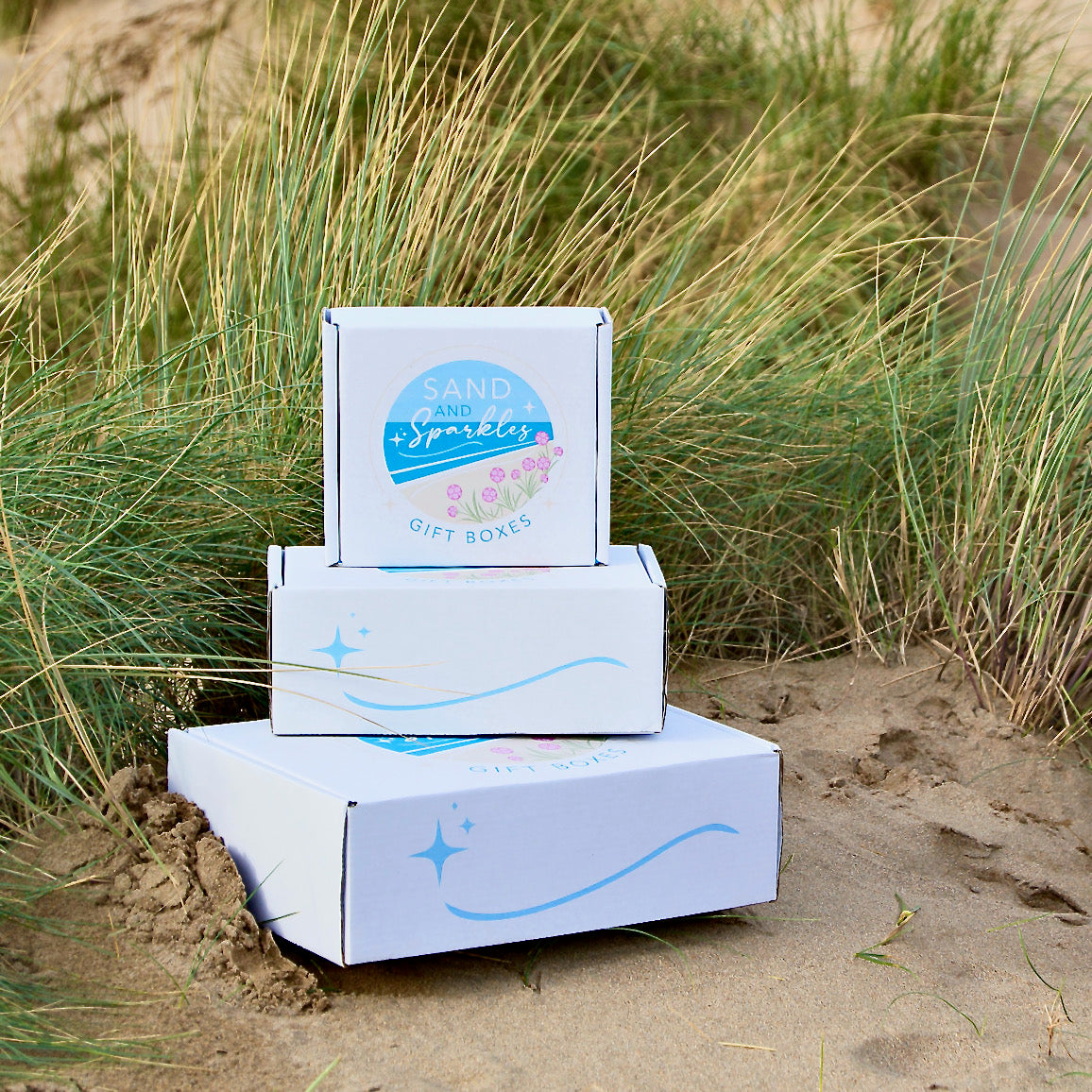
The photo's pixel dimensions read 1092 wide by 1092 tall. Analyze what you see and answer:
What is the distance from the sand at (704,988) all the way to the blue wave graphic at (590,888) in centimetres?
7

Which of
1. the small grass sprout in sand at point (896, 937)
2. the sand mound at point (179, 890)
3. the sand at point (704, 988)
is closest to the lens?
the sand at point (704, 988)

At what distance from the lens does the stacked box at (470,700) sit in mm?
1491

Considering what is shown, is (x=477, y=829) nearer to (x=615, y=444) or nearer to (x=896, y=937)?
(x=896, y=937)

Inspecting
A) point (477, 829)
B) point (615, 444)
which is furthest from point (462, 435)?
point (615, 444)

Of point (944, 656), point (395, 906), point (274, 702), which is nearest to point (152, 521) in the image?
point (274, 702)

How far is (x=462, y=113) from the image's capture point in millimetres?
2648

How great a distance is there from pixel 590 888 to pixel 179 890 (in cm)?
47

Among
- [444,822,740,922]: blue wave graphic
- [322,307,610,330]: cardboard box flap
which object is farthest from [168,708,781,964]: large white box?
[322,307,610,330]: cardboard box flap

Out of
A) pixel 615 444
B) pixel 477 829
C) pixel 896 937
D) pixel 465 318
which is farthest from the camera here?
pixel 615 444

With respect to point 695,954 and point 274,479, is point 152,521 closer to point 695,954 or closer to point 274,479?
point 274,479

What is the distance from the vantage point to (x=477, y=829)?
59.1 inches

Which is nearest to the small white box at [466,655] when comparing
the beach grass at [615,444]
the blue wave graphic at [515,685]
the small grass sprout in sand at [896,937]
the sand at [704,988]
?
the blue wave graphic at [515,685]

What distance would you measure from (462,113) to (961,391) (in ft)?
3.57

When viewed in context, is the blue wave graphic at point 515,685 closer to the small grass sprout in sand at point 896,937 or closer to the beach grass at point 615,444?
the beach grass at point 615,444
